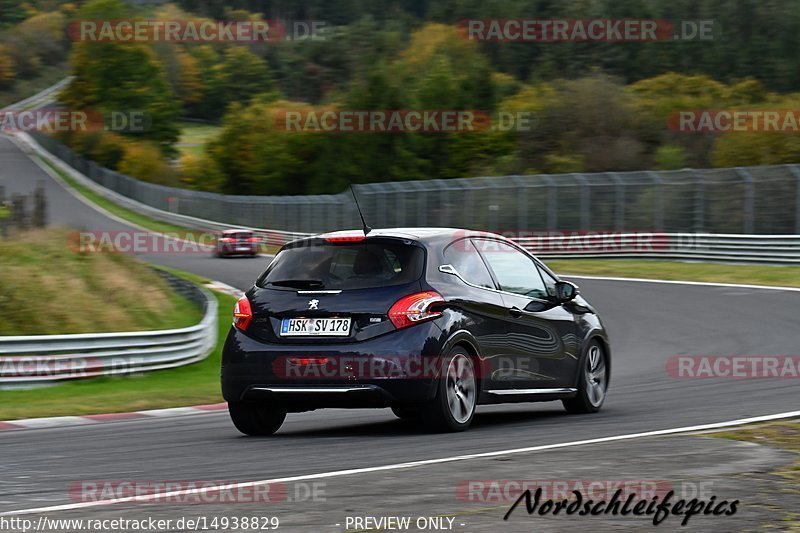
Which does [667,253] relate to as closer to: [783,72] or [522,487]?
[522,487]

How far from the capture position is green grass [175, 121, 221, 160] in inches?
5178

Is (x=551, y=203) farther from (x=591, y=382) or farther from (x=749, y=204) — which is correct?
(x=591, y=382)

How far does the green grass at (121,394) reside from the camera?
1280 cm

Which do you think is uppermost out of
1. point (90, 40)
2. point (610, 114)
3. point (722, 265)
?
point (90, 40)

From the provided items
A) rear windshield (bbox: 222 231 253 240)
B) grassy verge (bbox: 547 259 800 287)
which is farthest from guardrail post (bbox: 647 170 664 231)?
rear windshield (bbox: 222 231 253 240)

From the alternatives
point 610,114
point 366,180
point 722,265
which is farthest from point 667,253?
point 366,180

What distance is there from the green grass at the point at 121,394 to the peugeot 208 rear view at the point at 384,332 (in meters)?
3.67

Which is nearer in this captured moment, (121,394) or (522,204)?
(121,394)

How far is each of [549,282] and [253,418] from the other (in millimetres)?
2749

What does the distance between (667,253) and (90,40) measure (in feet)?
301

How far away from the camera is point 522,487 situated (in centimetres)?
626

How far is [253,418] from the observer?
9578mm

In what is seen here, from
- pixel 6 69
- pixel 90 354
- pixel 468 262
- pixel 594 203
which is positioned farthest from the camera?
pixel 6 69

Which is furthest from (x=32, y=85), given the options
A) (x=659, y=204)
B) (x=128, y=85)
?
(x=659, y=204)
